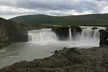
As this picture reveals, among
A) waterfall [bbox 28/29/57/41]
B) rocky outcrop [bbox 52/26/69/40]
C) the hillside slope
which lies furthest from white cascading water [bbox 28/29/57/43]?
the hillside slope

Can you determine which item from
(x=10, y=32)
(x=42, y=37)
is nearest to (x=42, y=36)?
(x=42, y=37)

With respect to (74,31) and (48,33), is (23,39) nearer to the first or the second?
(48,33)

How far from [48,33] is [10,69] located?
52.2m

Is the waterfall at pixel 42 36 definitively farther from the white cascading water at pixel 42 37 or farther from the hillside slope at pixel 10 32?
the hillside slope at pixel 10 32

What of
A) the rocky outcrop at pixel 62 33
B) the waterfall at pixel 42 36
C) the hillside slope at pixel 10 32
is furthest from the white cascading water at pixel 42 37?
the hillside slope at pixel 10 32

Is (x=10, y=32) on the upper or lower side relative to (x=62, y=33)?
upper

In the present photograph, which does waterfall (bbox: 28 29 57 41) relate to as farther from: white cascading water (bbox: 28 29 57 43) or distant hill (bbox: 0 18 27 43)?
distant hill (bbox: 0 18 27 43)

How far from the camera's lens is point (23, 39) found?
60719 mm

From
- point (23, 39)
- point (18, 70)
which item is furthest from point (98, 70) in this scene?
point (23, 39)

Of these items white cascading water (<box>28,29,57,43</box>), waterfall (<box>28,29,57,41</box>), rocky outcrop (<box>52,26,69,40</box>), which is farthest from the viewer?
rocky outcrop (<box>52,26,69,40</box>)

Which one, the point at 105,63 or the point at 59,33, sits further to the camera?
the point at 59,33

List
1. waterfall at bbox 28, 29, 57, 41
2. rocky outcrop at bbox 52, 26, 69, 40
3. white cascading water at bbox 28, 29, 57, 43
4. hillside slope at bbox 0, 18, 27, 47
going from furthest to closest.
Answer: rocky outcrop at bbox 52, 26, 69, 40 → waterfall at bbox 28, 29, 57, 41 → white cascading water at bbox 28, 29, 57, 43 → hillside slope at bbox 0, 18, 27, 47

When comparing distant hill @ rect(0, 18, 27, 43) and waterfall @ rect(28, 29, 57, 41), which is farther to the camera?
waterfall @ rect(28, 29, 57, 41)

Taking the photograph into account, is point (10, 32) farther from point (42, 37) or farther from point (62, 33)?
point (62, 33)
